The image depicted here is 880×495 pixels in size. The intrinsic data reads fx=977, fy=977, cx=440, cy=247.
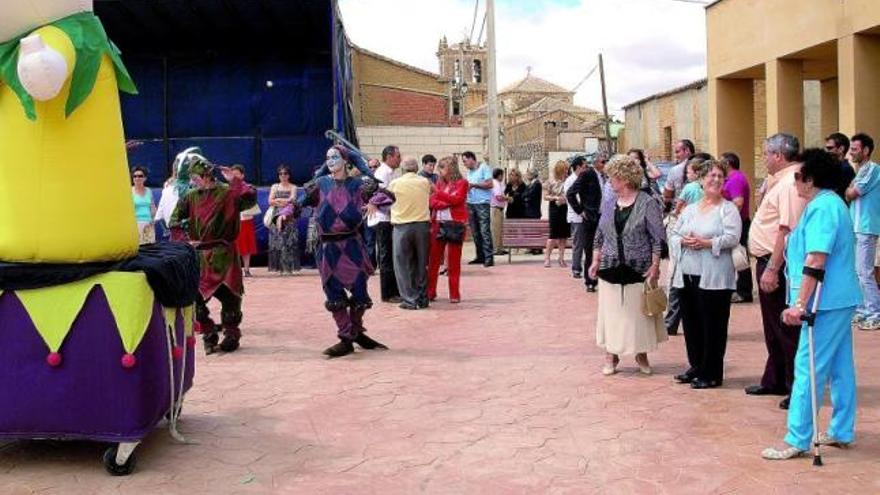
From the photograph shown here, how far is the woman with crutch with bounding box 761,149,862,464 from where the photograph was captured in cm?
495

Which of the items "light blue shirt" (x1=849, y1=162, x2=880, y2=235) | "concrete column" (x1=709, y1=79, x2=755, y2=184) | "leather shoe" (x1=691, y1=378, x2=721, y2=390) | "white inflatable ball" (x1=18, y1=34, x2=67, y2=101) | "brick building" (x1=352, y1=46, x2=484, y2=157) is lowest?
"leather shoe" (x1=691, y1=378, x2=721, y2=390)

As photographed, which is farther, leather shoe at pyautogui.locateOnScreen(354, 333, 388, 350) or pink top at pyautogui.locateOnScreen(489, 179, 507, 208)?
pink top at pyautogui.locateOnScreen(489, 179, 507, 208)

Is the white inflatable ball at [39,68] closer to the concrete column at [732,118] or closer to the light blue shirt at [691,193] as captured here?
the light blue shirt at [691,193]

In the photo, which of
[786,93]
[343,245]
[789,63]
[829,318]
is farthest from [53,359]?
[789,63]

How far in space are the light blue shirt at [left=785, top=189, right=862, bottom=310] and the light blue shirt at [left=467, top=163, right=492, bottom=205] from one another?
430 inches

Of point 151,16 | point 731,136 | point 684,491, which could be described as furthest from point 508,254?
point 684,491

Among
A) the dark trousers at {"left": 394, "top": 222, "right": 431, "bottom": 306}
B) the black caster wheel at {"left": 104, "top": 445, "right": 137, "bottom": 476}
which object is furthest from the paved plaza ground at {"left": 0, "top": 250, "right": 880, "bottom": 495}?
the dark trousers at {"left": 394, "top": 222, "right": 431, "bottom": 306}

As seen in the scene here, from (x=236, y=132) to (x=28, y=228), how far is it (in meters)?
15.6

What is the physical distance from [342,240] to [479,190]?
8154mm

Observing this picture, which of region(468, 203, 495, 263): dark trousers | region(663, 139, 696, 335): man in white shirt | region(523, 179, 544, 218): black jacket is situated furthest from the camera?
region(523, 179, 544, 218): black jacket

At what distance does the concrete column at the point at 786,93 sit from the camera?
14617mm

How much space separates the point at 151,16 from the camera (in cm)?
1781

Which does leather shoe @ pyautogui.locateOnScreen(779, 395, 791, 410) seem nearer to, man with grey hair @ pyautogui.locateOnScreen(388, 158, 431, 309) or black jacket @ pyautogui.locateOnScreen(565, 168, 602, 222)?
man with grey hair @ pyautogui.locateOnScreen(388, 158, 431, 309)

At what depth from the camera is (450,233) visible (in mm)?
11680
